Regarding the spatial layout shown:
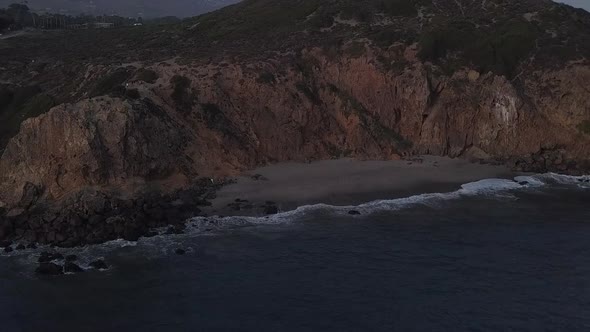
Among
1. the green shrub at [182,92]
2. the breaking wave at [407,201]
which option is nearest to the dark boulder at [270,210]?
the breaking wave at [407,201]

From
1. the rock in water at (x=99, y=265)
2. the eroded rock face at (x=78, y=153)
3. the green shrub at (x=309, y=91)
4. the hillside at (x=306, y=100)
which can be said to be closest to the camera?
the rock in water at (x=99, y=265)

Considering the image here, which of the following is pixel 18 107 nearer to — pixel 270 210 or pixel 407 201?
pixel 270 210

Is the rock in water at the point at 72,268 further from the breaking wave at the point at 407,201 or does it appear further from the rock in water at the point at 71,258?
the breaking wave at the point at 407,201

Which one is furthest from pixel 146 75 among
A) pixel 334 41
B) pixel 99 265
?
pixel 99 265

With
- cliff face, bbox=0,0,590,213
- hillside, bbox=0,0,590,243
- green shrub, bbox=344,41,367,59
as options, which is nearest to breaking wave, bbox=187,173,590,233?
cliff face, bbox=0,0,590,213

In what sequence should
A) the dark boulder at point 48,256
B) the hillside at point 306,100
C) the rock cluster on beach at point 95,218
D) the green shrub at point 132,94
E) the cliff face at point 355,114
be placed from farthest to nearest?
the cliff face at point 355,114
the green shrub at point 132,94
the hillside at point 306,100
the rock cluster on beach at point 95,218
the dark boulder at point 48,256

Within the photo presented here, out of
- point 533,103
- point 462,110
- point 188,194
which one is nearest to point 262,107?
point 188,194
